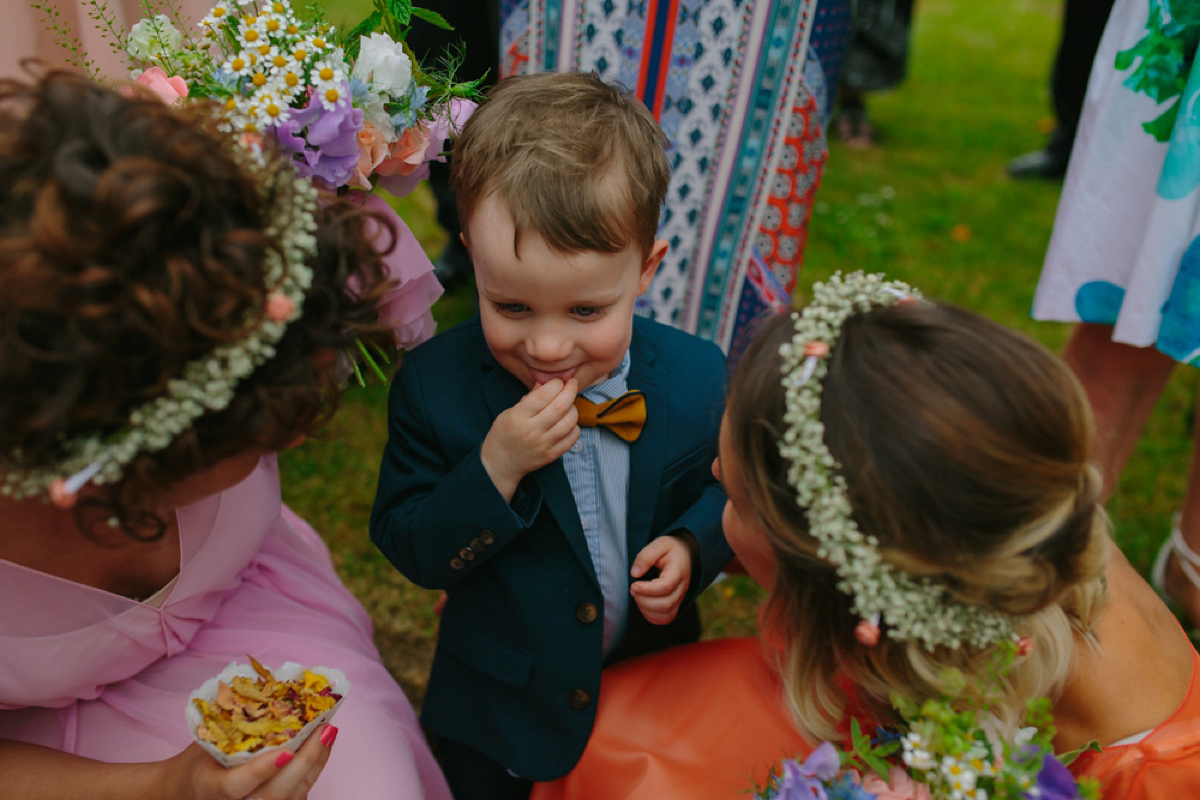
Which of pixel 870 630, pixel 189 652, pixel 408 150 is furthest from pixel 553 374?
pixel 189 652

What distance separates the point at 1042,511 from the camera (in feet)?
4.20

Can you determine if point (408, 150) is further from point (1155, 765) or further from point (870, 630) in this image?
point (1155, 765)

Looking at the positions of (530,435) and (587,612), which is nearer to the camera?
(530,435)

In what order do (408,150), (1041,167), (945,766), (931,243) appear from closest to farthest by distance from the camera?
(945,766) → (408,150) → (931,243) → (1041,167)

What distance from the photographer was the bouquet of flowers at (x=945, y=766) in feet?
4.15

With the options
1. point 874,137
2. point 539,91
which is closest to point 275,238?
point 539,91

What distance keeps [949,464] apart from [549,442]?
72 cm

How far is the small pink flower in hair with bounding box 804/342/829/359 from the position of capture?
1319 millimetres

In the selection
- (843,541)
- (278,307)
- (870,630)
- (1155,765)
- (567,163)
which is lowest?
(1155,765)

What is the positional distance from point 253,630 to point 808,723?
49.8 inches

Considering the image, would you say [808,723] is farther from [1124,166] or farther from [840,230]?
[840,230]

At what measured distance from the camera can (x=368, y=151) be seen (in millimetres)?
1660

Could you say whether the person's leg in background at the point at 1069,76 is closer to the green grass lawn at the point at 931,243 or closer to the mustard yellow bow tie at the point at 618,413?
the green grass lawn at the point at 931,243

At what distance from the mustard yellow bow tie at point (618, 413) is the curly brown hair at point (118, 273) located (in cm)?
67
